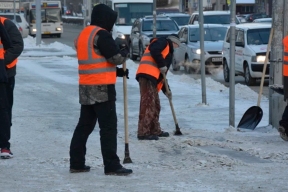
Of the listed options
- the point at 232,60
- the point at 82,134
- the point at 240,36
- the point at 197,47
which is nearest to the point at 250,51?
the point at 240,36

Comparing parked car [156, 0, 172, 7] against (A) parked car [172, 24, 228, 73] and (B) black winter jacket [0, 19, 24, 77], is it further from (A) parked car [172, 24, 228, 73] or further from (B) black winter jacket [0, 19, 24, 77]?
(B) black winter jacket [0, 19, 24, 77]

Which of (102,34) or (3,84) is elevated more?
(102,34)

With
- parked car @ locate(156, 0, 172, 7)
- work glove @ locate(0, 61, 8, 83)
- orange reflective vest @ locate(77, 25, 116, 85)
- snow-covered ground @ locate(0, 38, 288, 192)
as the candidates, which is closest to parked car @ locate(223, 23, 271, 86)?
snow-covered ground @ locate(0, 38, 288, 192)

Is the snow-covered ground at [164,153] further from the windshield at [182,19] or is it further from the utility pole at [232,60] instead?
the windshield at [182,19]

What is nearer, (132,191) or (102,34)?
(132,191)

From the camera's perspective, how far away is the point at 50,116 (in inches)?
534

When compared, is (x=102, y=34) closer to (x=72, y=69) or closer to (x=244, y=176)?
(x=244, y=176)

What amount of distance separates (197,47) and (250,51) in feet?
13.7

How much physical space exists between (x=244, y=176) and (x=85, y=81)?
5.99 feet

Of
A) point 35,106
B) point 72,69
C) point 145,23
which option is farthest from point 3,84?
point 145,23

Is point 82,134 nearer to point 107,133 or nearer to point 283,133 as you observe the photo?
point 107,133

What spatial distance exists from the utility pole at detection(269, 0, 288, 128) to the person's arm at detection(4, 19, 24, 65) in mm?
4107

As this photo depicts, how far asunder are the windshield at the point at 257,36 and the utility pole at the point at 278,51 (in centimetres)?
902

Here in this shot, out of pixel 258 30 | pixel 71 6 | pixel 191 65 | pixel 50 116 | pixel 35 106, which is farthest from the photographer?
pixel 71 6
